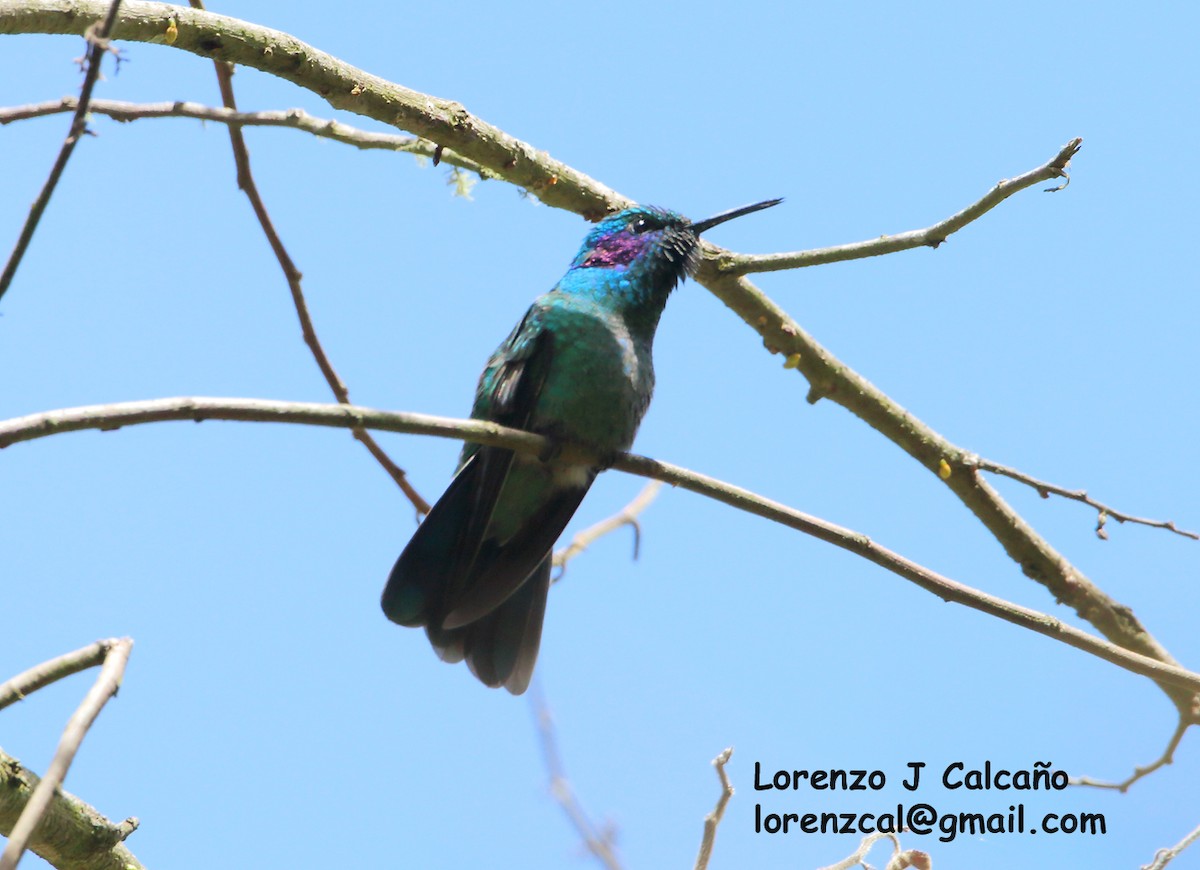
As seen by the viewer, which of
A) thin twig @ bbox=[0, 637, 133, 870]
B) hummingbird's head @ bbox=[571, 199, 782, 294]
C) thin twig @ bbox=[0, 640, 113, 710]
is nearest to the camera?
thin twig @ bbox=[0, 637, 133, 870]

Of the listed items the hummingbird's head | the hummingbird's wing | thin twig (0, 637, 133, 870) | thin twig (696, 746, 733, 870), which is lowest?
thin twig (0, 637, 133, 870)

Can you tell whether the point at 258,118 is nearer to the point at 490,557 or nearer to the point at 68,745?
the point at 490,557

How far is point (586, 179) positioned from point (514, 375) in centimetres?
80

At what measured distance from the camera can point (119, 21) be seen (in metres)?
3.00

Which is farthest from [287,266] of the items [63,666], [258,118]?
[63,666]

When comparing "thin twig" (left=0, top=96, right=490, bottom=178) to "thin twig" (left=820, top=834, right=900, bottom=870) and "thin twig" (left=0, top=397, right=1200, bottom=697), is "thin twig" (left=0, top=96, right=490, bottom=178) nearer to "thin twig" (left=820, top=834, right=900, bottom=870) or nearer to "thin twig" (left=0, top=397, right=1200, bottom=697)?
"thin twig" (left=0, top=397, right=1200, bottom=697)

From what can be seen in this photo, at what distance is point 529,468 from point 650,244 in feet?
3.45

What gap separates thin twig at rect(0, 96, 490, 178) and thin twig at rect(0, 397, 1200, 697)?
3.14 ft

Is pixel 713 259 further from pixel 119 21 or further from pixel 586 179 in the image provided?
pixel 119 21

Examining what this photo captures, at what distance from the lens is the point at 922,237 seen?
330 cm

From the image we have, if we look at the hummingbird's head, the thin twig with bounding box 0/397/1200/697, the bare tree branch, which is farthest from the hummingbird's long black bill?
the bare tree branch

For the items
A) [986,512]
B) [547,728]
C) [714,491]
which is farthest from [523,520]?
[986,512]

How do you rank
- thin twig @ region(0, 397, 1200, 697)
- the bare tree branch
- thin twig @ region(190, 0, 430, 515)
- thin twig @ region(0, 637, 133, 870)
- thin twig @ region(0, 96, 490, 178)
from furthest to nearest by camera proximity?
thin twig @ region(190, 0, 430, 515) → thin twig @ region(0, 96, 490, 178) → the bare tree branch → thin twig @ region(0, 397, 1200, 697) → thin twig @ region(0, 637, 133, 870)

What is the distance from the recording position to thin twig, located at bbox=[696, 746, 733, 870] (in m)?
2.59
